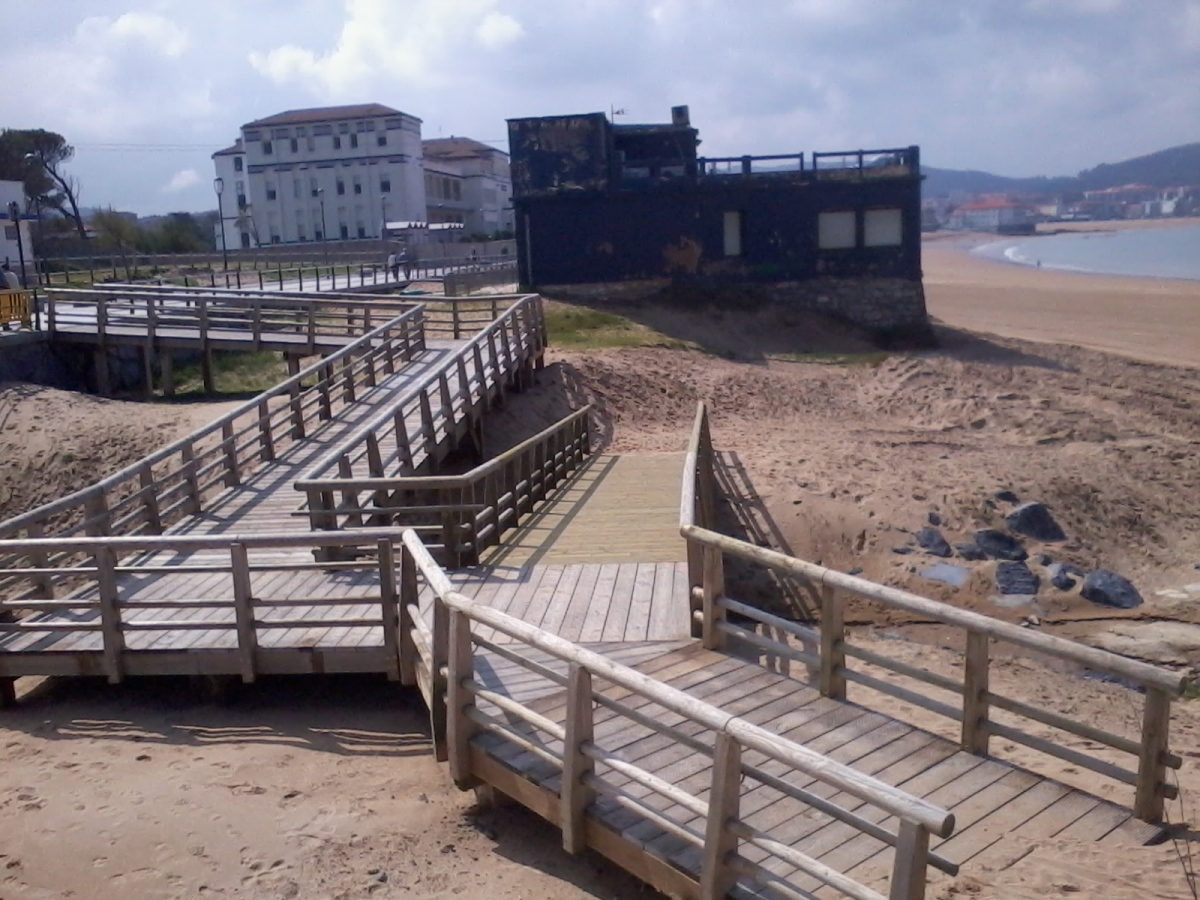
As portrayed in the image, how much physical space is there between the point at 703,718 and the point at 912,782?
1.56m

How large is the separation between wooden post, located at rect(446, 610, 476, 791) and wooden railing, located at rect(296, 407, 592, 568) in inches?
125

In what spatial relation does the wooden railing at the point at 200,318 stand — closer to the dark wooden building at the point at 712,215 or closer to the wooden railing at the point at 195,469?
the wooden railing at the point at 195,469

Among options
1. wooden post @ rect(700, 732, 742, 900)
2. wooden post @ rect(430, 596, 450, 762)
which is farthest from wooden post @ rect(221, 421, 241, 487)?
wooden post @ rect(700, 732, 742, 900)

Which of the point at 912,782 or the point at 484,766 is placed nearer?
the point at 912,782

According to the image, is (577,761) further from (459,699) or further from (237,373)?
(237,373)

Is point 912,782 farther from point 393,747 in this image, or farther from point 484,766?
point 393,747

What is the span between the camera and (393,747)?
7914 millimetres

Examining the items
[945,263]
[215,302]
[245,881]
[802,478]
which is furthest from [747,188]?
[945,263]

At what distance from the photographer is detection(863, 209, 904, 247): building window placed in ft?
108

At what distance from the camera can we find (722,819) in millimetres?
4664

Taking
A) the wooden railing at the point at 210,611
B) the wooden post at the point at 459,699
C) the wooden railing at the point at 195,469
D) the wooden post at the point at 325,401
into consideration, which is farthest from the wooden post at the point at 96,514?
the wooden post at the point at 325,401

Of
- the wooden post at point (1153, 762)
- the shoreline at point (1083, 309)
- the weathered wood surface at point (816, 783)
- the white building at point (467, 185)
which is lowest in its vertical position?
the shoreline at point (1083, 309)

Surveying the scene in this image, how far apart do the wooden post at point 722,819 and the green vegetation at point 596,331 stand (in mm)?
21555

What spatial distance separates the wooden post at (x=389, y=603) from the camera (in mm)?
8148
